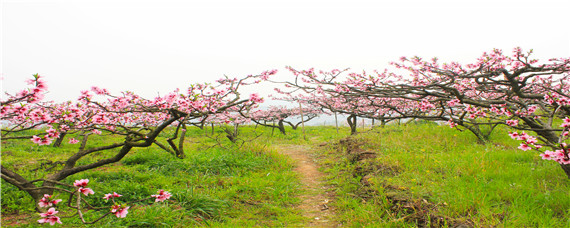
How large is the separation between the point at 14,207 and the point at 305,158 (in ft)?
24.3

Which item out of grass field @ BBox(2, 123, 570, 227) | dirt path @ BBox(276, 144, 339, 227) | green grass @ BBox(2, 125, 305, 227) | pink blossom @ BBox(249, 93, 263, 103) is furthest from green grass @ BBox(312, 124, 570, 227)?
pink blossom @ BBox(249, 93, 263, 103)

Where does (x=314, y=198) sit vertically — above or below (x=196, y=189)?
below

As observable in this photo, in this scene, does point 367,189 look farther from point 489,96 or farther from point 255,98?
point 489,96

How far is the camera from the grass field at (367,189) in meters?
3.44

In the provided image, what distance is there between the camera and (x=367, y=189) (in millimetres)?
4918

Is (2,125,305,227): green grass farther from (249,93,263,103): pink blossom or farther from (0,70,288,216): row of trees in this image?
(249,93,263,103): pink blossom

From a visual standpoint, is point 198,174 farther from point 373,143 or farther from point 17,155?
point 17,155

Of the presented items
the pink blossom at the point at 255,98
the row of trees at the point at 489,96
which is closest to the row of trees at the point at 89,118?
the pink blossom at the point at 255,98

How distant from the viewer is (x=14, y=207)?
4.14m

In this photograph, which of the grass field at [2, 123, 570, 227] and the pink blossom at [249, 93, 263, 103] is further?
the pink blossom at [249, 93, 263, 103]

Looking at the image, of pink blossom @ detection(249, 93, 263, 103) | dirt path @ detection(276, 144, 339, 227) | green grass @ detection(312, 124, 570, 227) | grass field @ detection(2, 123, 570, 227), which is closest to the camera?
green grass @ detection(312, 124, 570, 227)

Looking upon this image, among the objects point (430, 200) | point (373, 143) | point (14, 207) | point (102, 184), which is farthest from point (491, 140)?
point (14, 207)

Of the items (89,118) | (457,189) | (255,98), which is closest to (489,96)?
(457,189)

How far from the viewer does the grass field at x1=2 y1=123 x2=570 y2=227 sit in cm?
344
